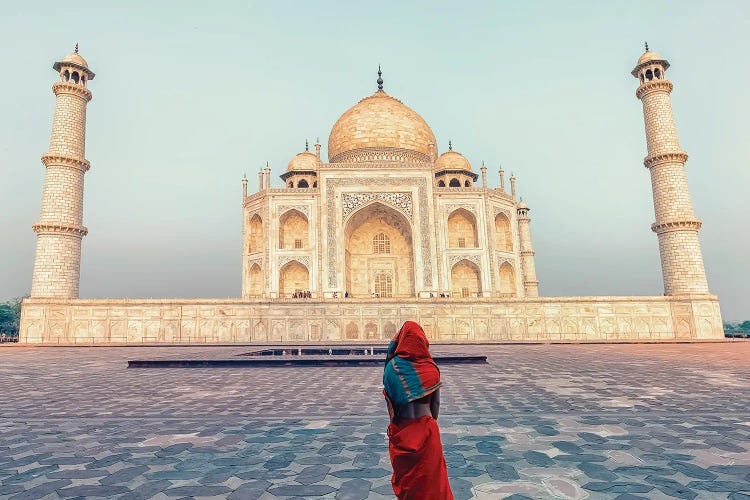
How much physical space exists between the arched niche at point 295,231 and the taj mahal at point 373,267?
0.06 metres

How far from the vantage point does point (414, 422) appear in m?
1.66

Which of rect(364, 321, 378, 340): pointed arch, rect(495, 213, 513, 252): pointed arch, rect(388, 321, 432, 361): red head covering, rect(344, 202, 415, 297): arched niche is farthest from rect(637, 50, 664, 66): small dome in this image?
rect(388, 321, 432, 361): red head covering

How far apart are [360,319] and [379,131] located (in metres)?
14.2

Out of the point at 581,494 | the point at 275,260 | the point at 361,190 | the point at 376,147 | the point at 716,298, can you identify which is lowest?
the point at 581,494

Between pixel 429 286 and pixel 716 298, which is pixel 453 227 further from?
pixel 716 298

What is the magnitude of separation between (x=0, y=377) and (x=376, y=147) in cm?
2245

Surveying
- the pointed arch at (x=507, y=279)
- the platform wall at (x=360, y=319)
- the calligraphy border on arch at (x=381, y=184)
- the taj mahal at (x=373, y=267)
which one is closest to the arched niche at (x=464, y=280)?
the taj mahal at (x=373, y=267)

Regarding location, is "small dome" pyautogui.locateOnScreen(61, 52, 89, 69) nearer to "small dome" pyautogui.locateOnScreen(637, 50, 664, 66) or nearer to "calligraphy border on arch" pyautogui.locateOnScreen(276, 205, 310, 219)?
"calligraphy border on arch" pyautogui.locateOnScreen(276, 205, 310, 219)

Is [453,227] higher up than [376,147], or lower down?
lower down

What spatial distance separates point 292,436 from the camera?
11.1 ft

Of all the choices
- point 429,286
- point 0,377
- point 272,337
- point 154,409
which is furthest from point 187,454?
point 429,286

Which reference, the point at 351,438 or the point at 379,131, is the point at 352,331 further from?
the point at 379,131

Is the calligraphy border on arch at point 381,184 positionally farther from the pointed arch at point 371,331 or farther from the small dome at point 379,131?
the pointed arch at point 371,331

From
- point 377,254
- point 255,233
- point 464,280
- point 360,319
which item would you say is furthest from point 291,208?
point 464,280
